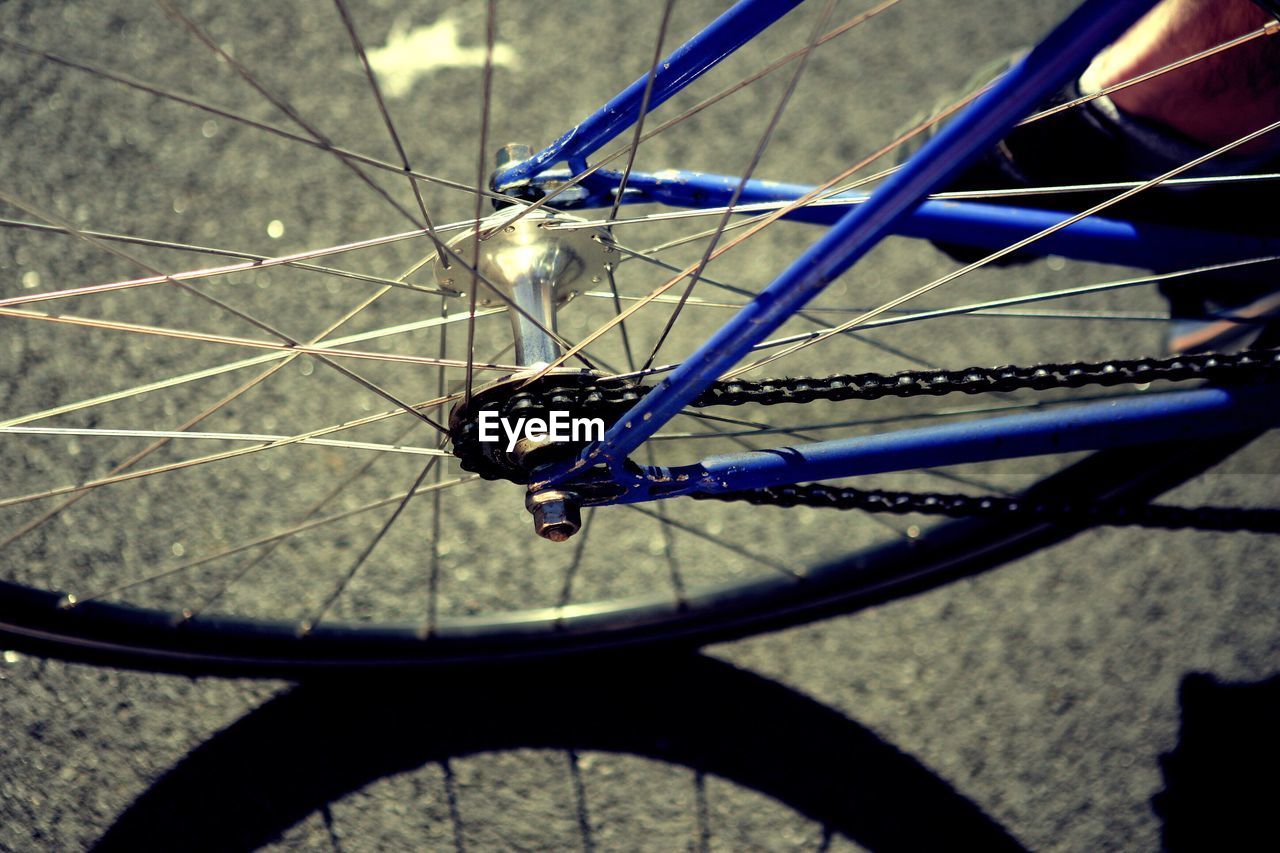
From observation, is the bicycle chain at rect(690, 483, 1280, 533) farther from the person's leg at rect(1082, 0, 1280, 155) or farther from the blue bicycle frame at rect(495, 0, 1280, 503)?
the person's leg at rect(1082, 0, 1280, 155)

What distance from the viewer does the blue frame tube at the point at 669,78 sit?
41.4 inches

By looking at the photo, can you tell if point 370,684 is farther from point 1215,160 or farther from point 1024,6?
point 1024,6

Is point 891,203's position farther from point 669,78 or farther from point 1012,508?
point 1012,508

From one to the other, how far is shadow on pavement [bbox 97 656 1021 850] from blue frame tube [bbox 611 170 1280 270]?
0.68m

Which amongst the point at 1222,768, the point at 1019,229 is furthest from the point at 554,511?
the point at 1222,768

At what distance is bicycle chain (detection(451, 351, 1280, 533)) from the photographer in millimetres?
1040

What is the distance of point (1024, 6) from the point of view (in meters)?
1.95

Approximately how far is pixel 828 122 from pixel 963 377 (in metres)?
0.89

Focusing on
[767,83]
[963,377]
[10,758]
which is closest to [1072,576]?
[963,377]

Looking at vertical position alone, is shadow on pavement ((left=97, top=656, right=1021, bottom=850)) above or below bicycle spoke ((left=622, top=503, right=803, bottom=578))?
below

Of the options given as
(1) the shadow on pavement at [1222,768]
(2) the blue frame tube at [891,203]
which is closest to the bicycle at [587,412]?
(2) the blue frame tube at [891,203]

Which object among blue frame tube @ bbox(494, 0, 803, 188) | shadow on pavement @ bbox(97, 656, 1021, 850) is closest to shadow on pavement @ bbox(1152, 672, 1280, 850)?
shadow on pavement @ bbox(97, 656, 1021, 850)

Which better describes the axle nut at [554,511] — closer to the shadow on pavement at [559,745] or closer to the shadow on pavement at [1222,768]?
the shadow on pavement at [559,745]

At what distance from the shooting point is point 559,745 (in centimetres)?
143
